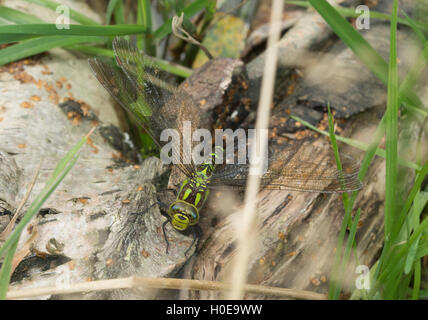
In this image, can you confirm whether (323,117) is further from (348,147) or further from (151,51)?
(151,51)

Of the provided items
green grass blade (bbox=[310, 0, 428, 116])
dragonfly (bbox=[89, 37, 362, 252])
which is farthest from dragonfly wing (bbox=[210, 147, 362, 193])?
green grass blade (bbox=[310, 0, 428, 116])

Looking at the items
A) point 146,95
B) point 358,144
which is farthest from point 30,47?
point 358,144

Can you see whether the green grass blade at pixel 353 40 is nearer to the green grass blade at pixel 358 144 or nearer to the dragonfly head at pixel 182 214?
the green grass blade at pixel 358 144

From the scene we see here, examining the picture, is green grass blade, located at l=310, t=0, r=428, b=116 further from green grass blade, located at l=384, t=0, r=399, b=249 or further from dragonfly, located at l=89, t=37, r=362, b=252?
dragonfly, located at l=89, t=37, r=362, b=252

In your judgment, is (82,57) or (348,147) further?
(82,57)
